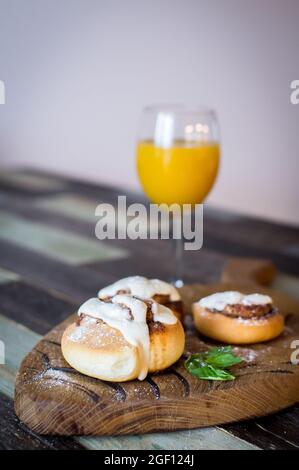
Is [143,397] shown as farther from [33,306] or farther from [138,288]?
[33,306]

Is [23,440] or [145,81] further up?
[145,81]

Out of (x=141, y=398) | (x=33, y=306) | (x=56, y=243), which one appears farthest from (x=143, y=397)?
(x=56, y=243)

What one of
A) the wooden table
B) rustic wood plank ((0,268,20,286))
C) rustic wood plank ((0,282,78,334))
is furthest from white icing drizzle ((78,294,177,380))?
rustic wood plank ((0,268,20,286))

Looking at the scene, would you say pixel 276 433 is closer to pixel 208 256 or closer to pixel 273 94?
pixel 208 256

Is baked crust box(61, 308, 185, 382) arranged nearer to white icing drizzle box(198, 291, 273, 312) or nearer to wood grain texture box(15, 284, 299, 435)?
wood grain texture box(15, 284, 299, 435)

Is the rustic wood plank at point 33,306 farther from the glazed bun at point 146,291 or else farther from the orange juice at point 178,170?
the orange juice at point 178,170

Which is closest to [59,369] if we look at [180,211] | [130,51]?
[180,211]

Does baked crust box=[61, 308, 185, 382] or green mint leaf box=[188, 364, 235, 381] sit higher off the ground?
baked crust box=[61, 308, 185, 382]
